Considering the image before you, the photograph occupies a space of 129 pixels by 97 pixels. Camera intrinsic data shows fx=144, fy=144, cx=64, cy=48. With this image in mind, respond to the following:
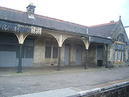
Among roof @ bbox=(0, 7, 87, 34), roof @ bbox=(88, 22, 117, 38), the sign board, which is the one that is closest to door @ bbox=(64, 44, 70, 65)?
roof @ bbox=(0, 7, 87, 34)

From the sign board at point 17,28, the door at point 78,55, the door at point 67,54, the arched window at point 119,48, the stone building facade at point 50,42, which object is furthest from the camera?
the arched window at point 119,48

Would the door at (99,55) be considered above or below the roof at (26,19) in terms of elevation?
below

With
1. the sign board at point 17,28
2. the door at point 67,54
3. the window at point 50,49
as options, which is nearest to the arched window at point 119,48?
the door at point 67,54

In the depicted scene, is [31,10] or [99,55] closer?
[31,10]

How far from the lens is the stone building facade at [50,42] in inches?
409

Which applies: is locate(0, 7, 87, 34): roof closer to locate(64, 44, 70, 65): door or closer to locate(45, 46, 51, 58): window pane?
locate(45, 46, 51, 58): window pane

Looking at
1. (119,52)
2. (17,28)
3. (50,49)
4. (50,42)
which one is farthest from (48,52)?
(119,52)

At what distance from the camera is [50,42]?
1570 cm

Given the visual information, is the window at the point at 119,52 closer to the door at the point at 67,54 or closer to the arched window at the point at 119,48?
the arched window at the point at 119,48

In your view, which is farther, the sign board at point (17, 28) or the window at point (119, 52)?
the window at point (119, 52)

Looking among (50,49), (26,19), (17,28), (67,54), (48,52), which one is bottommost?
(67,54)

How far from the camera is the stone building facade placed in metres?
10.4

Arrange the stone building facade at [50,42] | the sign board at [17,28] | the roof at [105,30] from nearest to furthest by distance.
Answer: the sign board at [17,28]
the stone building facade at [50,42]
the roof at [105,30]

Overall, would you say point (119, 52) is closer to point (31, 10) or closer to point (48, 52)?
point (48, 52)
